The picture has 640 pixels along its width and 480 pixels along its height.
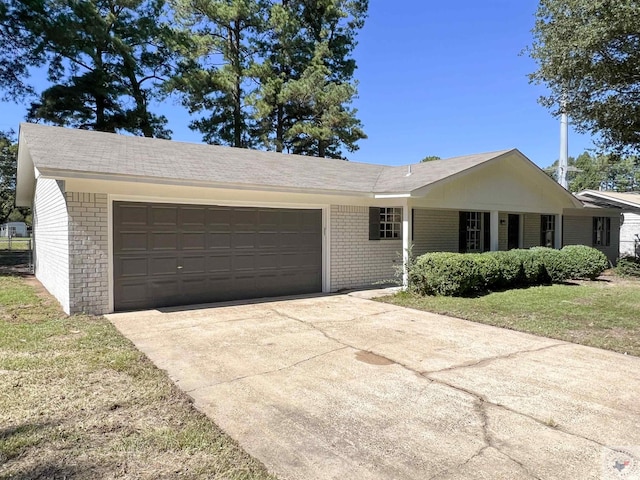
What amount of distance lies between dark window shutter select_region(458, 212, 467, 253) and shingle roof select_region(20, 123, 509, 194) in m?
2.54

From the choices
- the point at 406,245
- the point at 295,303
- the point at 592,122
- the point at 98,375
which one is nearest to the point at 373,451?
the point at 98,375

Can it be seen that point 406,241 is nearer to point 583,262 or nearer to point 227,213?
point 227,213

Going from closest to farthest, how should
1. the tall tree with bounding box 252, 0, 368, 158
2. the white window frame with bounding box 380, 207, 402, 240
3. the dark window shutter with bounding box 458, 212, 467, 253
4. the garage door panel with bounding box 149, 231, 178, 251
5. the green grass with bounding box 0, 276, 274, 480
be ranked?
the green grass with bounding box 0, 276, 274, 480 → the garage door panel with bounding box 149, 231, 178, 251 → the white window frame with bounding box 380, 207, 402, 240 → the dark window shutter with bounding box 458, 212, 467, 253 → the tall tree with bounding box 252, 0, 368, 158

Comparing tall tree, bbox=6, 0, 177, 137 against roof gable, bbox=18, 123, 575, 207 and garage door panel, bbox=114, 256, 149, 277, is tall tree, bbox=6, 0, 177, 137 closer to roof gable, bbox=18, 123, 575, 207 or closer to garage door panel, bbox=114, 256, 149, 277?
roof gable, bbox=18, 123, 575, 207

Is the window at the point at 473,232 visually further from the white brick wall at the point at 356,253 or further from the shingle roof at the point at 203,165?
the white brick wall at the point at 356,253

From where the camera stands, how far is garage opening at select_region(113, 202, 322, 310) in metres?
7.87

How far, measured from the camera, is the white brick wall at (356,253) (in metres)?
10.6

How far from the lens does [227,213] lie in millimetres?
8953

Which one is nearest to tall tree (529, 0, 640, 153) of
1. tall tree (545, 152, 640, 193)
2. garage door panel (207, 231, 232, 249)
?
garage door panel (207, 231, 232, 249)

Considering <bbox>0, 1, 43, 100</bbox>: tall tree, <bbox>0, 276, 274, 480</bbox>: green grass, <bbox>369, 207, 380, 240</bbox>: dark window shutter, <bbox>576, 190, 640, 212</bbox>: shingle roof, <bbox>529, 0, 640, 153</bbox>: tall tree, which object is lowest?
<bbox>0, 276, 274, 480</bbox>: green grass

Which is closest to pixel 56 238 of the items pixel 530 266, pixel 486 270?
pixel 486 270

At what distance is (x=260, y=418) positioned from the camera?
350 centimetres

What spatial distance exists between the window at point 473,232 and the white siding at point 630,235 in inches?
426

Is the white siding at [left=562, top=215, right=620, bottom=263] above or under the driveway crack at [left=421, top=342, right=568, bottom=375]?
above
